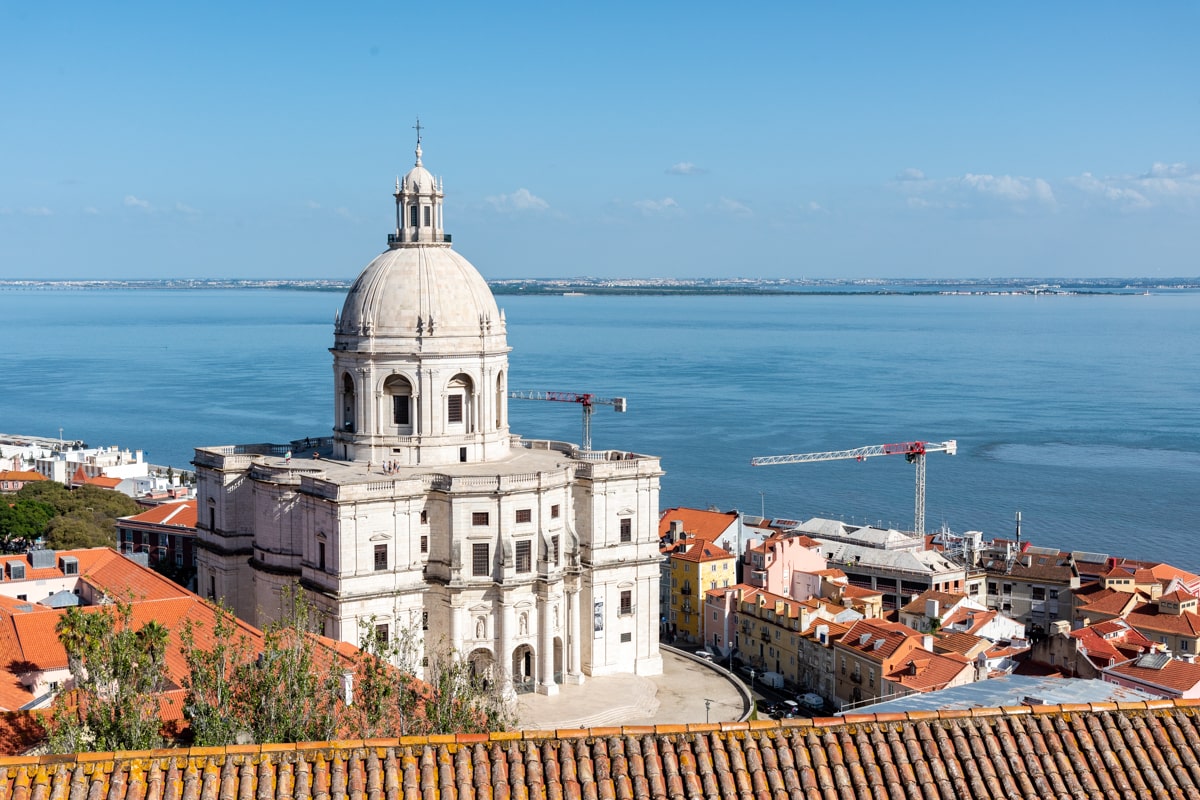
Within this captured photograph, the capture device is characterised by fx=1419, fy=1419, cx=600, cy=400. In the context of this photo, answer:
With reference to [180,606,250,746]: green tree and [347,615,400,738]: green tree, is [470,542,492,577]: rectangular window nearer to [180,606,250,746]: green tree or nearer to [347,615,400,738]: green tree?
[180,606,250,746]: green tree

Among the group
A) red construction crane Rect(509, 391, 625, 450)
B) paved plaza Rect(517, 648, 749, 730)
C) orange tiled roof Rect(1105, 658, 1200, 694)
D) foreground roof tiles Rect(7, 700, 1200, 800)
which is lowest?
paved plaza Rect(517, 648, 749, 730)

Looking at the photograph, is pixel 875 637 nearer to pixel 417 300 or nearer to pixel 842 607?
pixel 842 607

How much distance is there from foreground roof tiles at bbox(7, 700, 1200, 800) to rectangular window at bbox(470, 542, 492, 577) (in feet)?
91.5

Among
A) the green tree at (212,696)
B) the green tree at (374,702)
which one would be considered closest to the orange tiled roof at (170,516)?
the green tree at (212,696)

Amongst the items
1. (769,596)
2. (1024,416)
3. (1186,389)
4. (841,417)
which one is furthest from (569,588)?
(1186,389)

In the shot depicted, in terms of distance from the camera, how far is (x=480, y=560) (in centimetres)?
4194

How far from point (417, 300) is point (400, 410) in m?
3.53

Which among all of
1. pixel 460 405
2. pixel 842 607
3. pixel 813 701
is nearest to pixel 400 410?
pixel 460 405

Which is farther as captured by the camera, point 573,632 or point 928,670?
point 573,632

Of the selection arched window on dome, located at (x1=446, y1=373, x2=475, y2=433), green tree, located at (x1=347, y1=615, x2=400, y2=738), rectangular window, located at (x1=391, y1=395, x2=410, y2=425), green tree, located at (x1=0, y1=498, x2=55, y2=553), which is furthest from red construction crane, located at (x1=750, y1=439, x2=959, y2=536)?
green tree, located at (x1=347, y1=615, x2=400, y2=738)

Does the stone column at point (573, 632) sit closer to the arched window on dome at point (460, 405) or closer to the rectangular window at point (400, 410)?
the arched window on dome at point (460, 405)

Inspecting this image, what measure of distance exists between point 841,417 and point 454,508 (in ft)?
254

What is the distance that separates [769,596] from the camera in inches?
2025

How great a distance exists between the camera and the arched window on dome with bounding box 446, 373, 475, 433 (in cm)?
4484
